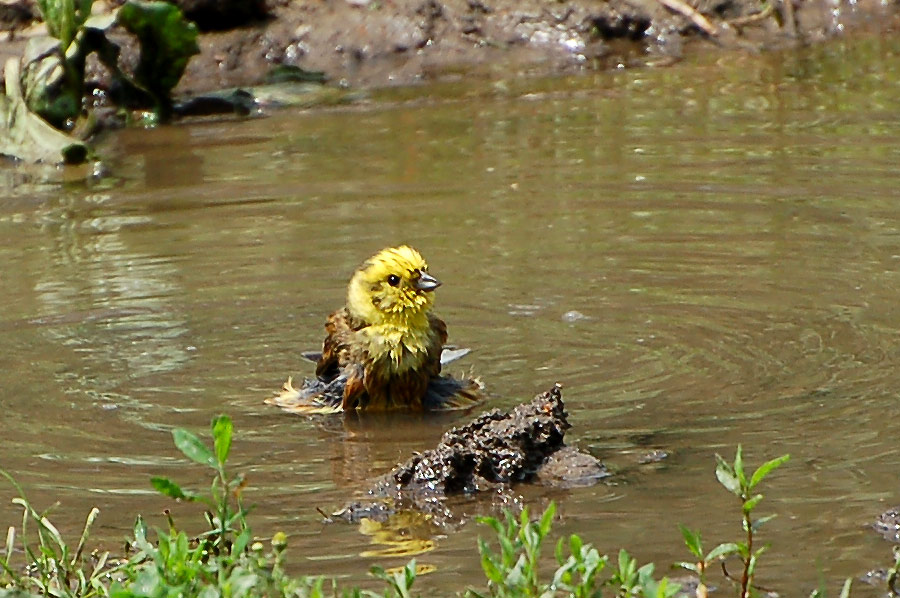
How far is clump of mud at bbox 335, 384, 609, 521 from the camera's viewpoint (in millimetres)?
5684

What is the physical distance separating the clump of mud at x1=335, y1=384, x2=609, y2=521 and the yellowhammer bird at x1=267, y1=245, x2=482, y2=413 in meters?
1.21

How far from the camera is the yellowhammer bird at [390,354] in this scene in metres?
7.16

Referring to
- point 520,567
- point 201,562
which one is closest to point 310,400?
point 201,562

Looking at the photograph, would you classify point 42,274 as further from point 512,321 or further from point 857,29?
point 857,29

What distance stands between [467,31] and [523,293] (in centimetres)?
835

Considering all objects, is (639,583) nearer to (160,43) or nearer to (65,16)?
(65,16)

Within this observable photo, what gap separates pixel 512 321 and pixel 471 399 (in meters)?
1.15

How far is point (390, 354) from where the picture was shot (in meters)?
7.17

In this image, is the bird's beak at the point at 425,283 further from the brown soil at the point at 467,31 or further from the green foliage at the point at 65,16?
the brown soil at the point at 467,31

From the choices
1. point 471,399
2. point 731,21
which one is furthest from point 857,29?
point 471,399

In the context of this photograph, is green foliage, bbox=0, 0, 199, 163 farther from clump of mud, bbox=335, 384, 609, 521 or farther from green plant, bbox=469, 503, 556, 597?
green plant, bbox=469, 503, 556, 597

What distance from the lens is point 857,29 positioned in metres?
16.7

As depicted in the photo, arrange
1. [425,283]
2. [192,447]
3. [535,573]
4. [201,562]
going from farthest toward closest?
[425,283] < [201,562] < [192,447] < [535,573]

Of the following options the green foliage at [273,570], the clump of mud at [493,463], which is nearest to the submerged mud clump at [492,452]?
the clump of mud at [493,463]
